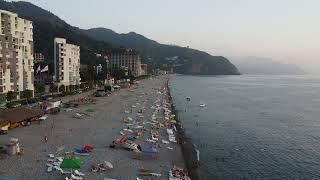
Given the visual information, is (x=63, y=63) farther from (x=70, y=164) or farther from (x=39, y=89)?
(x=70, y=164)

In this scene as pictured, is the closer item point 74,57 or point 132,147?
point 132,147

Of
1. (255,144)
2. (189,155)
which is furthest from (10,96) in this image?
(255,144)

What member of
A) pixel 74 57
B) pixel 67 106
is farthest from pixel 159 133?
pixel 74 57

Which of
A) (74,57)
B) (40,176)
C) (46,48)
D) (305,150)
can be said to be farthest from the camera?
(46,48)

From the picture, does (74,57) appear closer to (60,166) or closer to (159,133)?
(159,133)

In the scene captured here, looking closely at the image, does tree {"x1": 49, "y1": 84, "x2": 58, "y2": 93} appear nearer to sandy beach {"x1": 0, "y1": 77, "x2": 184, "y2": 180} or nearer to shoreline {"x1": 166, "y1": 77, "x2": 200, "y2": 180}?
sandy beach {"x1": 0, "y1": 77, "x2": 184, "y2": 180}

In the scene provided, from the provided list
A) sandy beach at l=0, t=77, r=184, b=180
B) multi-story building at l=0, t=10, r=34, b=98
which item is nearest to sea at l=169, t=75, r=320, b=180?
sandy beach at l=0, t=77, r=184, b=180

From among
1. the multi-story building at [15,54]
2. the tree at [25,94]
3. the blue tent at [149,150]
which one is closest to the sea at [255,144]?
the blue tent at [149,150]

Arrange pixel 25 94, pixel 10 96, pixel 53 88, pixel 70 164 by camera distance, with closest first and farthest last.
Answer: pixel 70 164 → pixel 10 96 → pixel 25 94 → pixel 53 88
